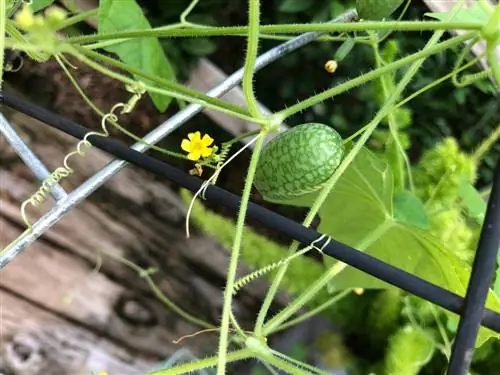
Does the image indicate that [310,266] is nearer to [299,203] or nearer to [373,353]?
[373,353]

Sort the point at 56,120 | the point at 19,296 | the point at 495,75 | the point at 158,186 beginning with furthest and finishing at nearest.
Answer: the point at 158,186 → the point at 19,296 → the point at 56,120 → the point at 495,75

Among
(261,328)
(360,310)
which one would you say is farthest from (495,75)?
(360,310)

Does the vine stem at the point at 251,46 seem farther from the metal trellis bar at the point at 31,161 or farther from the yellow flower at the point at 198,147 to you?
the metal trellis bar at the point at 31,161

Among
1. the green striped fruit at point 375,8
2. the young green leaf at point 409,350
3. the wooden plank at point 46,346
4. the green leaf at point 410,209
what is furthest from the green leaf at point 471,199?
the wooden plank at point 46,346

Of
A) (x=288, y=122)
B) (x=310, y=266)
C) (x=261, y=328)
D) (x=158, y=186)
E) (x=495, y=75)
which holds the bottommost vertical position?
(x=261, y=328)

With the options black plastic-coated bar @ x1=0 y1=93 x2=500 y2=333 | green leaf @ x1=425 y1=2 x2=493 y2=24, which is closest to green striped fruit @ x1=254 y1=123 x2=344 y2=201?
black plastic-coated bar @ x1=0 y1=93 x2=500 y2=333

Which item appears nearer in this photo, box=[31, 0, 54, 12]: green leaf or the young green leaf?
box=[31, 0, 54, 12]: green leaf

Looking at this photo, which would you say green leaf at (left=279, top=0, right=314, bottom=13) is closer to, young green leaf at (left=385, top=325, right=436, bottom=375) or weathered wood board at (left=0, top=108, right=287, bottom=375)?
weathered wood board at (left=0, top=108, right=287, bottom=375)
